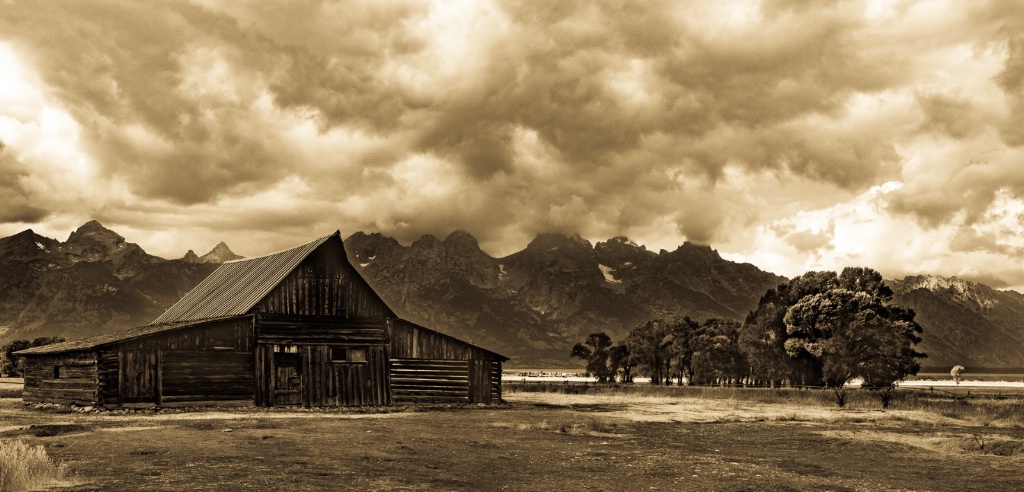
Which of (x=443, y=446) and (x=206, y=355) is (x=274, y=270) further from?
(x=443, y=446)

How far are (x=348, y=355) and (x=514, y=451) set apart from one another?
78.1ft

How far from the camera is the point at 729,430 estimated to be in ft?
115

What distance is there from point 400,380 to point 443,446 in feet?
75.1

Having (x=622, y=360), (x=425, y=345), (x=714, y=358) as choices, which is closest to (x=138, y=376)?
(x=425, y=345)

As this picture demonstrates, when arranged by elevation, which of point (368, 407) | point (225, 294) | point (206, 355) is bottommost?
point (368, 407)

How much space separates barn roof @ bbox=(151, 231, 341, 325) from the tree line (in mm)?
32625

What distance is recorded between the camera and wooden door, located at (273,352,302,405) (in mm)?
45562

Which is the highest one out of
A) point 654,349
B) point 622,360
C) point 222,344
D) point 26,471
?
point 222,344

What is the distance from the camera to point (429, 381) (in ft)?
165

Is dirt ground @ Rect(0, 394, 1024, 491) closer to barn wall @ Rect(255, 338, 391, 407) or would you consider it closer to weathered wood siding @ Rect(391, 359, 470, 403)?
barn wall @ Rect(255, 338, 391, 407)

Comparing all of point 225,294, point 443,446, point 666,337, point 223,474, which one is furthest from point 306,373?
point 666,337

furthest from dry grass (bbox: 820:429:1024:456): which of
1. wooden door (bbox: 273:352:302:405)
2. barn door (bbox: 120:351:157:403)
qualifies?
barn door (bbox: 120:351:157:403)

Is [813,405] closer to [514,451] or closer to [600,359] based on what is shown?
[514,451]

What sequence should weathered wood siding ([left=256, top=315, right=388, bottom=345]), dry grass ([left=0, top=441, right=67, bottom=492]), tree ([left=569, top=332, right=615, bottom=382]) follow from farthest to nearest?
tree ([left=569, top=332, right=615, bottom=382]) < weathered wood siding ([left=256, top=315, right=388, bottom=345]) < dry grass ([left=0, top=441, right=67, bottom=492])
